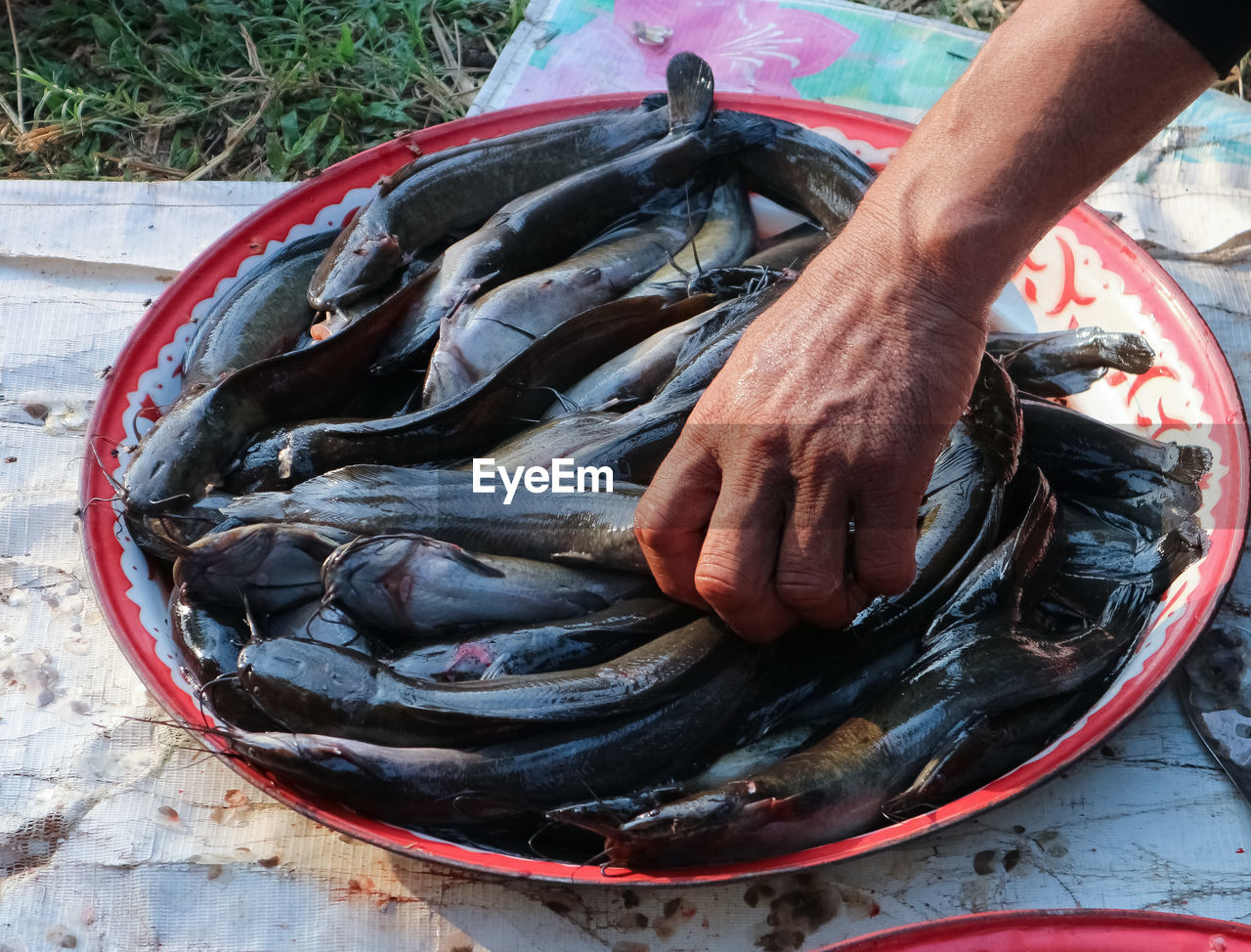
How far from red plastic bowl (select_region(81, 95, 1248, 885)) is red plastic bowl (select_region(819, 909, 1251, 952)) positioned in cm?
14

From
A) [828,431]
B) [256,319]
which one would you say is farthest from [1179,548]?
[256,319]

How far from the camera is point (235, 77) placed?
3.66 metres

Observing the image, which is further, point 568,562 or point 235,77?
point 235,77

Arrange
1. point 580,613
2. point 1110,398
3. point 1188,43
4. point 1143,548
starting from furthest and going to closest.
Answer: point 1110,398 < point 1143,548 < point 580,613 < point 1188,43

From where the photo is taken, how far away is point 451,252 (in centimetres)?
231

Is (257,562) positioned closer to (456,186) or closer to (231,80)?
(456,186)

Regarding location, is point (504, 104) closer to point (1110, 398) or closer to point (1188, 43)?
point (1110, 398)

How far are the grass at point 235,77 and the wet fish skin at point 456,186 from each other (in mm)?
1131

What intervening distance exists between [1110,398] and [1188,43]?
1.03m

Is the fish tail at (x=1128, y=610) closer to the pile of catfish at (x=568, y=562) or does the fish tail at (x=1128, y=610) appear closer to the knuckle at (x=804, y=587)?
the pile of catfish at (x=568, y=562)

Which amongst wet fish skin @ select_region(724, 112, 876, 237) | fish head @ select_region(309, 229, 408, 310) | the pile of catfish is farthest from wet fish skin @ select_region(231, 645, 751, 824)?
wet fish skin @ select_region(724, 112, 876, 237)

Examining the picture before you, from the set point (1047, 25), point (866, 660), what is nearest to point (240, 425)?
point (866, 660)

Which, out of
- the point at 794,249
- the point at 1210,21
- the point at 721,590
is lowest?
the point at 721,590

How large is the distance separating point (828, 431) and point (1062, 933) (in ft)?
2.49
